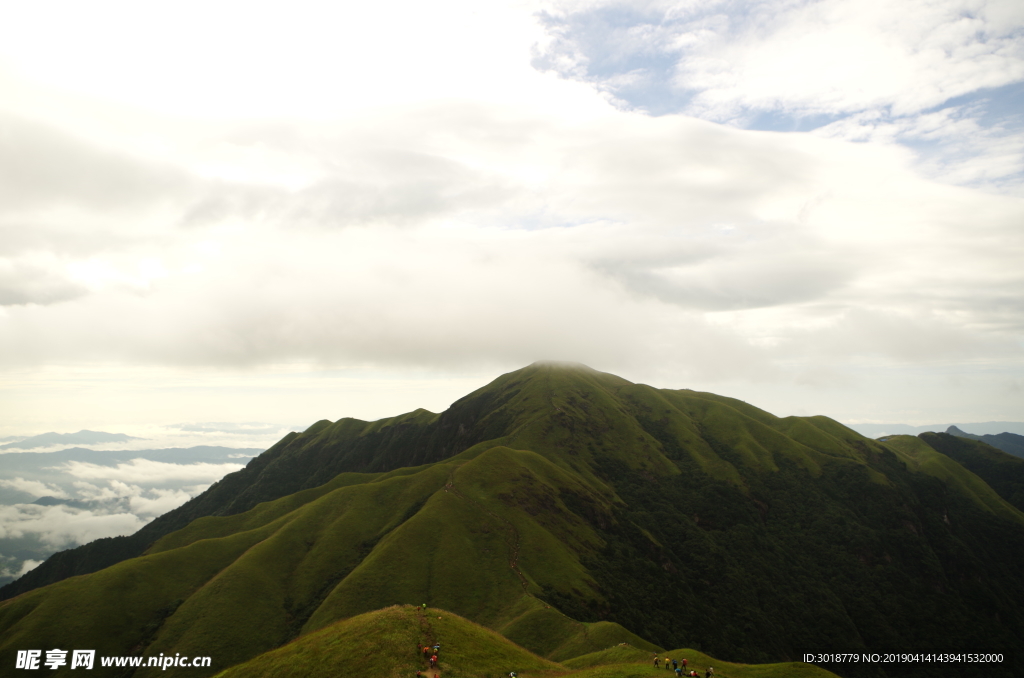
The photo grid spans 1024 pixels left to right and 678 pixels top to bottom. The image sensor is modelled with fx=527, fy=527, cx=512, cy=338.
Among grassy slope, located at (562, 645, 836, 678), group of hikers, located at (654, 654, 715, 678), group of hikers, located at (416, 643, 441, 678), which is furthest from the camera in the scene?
grassy slope, located at (562, 645, 836, 678)

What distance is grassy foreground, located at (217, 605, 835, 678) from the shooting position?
5222 cm

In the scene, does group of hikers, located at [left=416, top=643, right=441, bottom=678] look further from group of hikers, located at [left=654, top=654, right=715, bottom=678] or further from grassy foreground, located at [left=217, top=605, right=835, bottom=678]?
group of hikers, located at [left=654, top=654, right=715, bottom=678]

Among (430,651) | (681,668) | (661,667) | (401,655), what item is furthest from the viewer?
(661,667)

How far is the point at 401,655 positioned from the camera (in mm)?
53188

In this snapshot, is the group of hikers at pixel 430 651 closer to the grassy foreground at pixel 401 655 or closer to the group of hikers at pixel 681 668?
the grassy foreground at pixel 401 655

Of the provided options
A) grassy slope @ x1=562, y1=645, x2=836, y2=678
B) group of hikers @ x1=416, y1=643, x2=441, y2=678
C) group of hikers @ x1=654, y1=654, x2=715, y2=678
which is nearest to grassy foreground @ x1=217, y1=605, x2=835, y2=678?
grassy slope @ x1=562, y1=645, x2=836, y2=678

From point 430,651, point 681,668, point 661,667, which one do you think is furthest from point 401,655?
point 681,668

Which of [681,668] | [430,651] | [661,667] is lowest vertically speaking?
[661,667]

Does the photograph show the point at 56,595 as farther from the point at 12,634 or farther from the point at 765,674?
the point at 765,674

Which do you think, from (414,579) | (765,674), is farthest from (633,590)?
(765,674)

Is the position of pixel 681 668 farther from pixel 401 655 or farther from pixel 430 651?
pixel 401 655

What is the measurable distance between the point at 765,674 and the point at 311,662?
64483 millimetres

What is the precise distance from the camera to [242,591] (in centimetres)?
15888

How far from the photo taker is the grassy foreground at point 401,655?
5222cm
